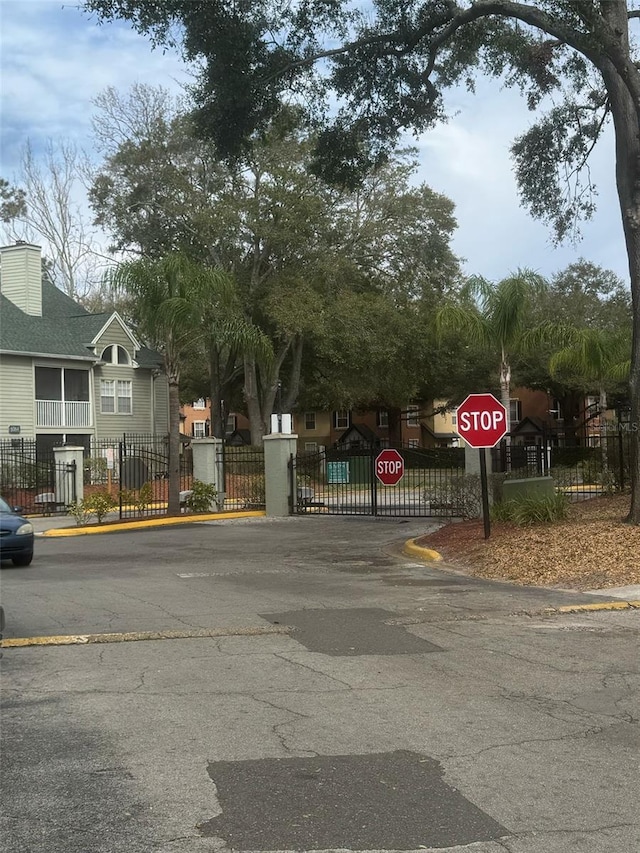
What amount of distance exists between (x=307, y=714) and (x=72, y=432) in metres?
34.4

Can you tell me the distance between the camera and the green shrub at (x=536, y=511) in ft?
50.2

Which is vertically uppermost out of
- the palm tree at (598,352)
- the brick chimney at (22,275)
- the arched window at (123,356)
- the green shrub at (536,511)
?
the brick chimney at (22,275)

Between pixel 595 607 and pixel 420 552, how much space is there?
223 inches

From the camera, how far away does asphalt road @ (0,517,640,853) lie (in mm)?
4148

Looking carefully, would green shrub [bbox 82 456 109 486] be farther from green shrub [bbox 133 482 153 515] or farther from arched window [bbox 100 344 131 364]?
arched window [bbox 100 344 131 364]

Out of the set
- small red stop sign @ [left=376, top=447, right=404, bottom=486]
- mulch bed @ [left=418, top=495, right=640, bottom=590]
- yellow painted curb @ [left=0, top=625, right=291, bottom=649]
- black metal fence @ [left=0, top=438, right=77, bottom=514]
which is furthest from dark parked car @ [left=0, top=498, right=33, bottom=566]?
black metal fence @ [left=0, top=438, right=77, bottom=514]

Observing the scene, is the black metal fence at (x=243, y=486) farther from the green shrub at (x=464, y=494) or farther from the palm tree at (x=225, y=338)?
the green shrub at (x=464, y=494)

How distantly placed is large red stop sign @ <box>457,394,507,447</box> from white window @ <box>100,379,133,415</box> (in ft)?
91.9

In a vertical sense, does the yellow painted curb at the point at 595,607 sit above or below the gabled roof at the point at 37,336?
below

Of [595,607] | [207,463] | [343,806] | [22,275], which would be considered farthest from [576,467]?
[22,275]

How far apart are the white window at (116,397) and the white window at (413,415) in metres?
27.3

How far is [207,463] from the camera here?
83.9 feet

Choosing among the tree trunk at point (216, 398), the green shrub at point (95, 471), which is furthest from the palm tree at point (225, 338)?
the green shrub at point (95, 471)

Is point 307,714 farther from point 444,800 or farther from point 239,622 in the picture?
point 239,622
